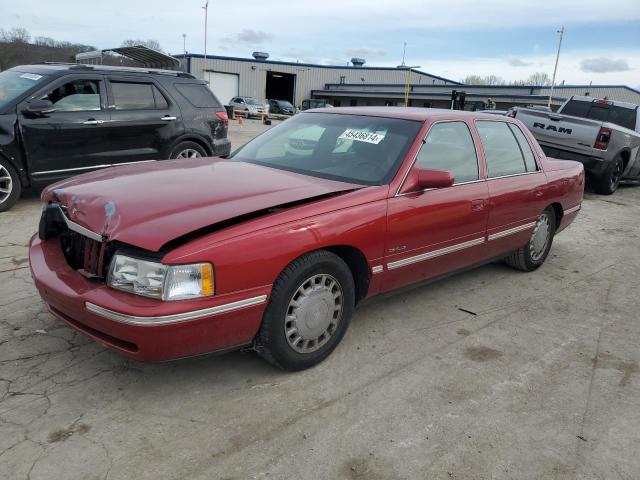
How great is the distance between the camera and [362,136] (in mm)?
3846

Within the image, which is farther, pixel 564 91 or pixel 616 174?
pixel 564 91

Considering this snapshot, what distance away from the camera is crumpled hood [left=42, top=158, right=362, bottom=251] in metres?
2.62

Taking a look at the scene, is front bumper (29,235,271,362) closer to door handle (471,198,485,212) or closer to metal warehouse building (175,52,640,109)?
door handle (471,198,485,212)

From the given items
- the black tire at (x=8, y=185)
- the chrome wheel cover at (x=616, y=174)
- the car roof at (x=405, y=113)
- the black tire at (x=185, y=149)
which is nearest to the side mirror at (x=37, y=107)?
the black tire at (x=8, y=185)

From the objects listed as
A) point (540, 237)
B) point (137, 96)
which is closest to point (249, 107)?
point (137, 96)

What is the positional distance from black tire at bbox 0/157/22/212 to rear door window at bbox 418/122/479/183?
4890 millimetres

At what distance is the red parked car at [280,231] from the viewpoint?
2539 mm

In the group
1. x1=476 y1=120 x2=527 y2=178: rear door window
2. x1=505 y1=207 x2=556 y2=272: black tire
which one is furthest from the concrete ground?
x1=476 y1=120 x2=527 y2=178: rear door window

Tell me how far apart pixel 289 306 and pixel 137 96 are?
5.28 meters

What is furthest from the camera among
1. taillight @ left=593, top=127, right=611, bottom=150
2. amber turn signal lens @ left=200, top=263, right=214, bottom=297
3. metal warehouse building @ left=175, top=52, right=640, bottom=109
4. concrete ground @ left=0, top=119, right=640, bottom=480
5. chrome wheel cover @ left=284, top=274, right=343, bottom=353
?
metal warehouse building @ left=175, top=52, right=640, bottom=109

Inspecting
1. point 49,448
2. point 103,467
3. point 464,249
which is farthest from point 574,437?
point 49,448

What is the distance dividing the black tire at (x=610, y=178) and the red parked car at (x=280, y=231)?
6457 mm

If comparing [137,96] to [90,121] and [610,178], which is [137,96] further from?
[610,178]

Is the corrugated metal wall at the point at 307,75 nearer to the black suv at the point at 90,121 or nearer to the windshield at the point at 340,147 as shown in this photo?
the black suv at the point at 90,121
